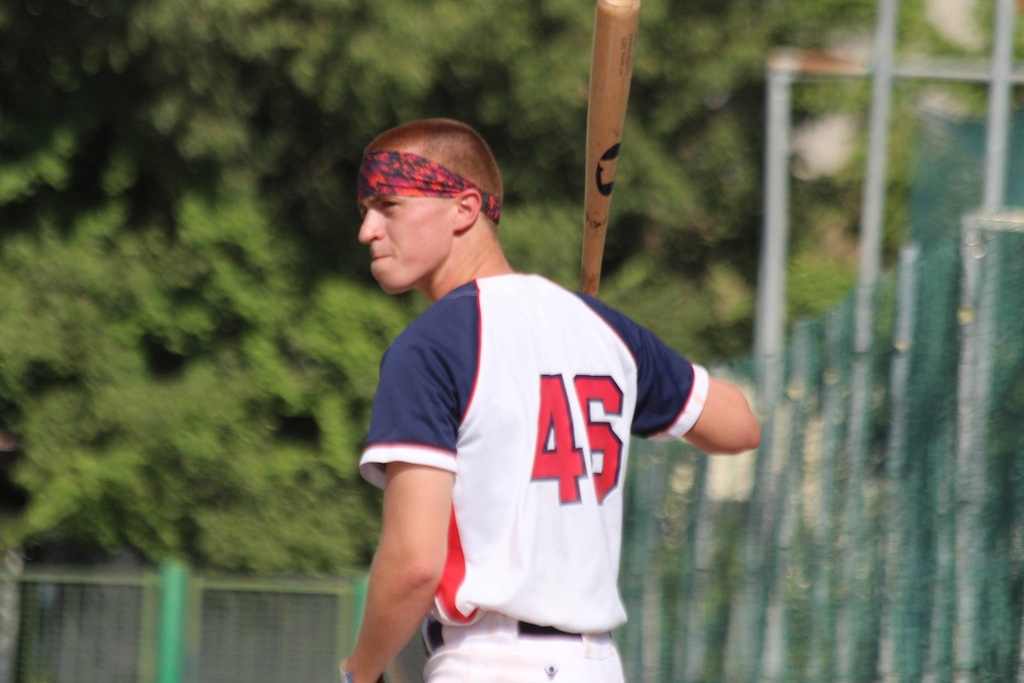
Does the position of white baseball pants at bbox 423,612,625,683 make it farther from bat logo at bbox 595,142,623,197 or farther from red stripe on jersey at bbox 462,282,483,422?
bat logo at bbox 595,142,623,197

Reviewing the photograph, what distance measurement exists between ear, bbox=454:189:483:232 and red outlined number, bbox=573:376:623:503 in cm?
33

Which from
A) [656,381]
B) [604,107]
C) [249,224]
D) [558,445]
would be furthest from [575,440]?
[249,224]

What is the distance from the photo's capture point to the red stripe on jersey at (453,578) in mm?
2250

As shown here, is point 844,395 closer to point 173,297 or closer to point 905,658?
point 905,658

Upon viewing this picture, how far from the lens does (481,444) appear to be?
223 cm

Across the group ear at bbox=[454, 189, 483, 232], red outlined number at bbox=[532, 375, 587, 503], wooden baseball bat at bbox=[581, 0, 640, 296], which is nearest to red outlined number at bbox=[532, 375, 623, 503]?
red outlined number at bbox=[532, 375, 587, 503]

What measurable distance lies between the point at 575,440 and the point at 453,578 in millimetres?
293

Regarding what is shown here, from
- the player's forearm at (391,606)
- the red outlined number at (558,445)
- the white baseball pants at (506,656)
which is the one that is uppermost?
the red outlined number at (558,445)

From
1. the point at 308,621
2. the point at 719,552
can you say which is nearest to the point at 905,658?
the point at 719,552

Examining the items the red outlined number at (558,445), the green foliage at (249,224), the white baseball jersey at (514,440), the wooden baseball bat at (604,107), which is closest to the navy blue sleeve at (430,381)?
the white baseball jersey at (514,440)

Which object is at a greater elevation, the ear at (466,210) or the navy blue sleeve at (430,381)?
the ear at (466,210)

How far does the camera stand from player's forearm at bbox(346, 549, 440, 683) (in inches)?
84.5

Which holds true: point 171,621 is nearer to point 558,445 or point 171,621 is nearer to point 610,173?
point 610,173

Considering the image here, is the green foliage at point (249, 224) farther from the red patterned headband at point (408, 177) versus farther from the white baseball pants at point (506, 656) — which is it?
the white baseball pants at point (506, 656)
